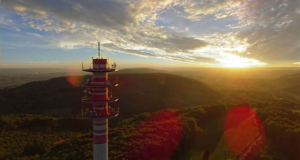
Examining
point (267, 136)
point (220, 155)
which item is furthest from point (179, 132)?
point (267, 136)

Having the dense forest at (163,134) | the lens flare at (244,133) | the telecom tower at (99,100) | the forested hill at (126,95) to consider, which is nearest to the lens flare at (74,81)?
the forested hill at (126,95)

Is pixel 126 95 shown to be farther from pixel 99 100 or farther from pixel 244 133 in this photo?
pixel 99 100

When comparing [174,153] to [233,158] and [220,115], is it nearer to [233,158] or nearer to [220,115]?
[233,158]

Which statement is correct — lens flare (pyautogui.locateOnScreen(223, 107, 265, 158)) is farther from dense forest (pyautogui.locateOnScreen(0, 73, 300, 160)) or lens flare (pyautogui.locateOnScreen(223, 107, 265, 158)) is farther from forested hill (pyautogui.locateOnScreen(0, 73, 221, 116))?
forested hill (pyautogui.locateOnScreen(0, 73, 221, 116))


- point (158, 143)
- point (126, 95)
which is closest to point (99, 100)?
point (158, 143)

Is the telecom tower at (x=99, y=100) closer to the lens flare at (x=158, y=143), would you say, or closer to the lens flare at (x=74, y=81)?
the lens flare at (x=158, y=143)

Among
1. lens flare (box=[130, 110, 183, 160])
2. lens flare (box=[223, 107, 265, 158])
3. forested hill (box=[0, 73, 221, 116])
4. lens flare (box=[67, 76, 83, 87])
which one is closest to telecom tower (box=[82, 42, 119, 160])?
lens flare (box=[130, 110, 183, 160])

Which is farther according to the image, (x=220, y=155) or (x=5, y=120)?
(x=5, y=120)
